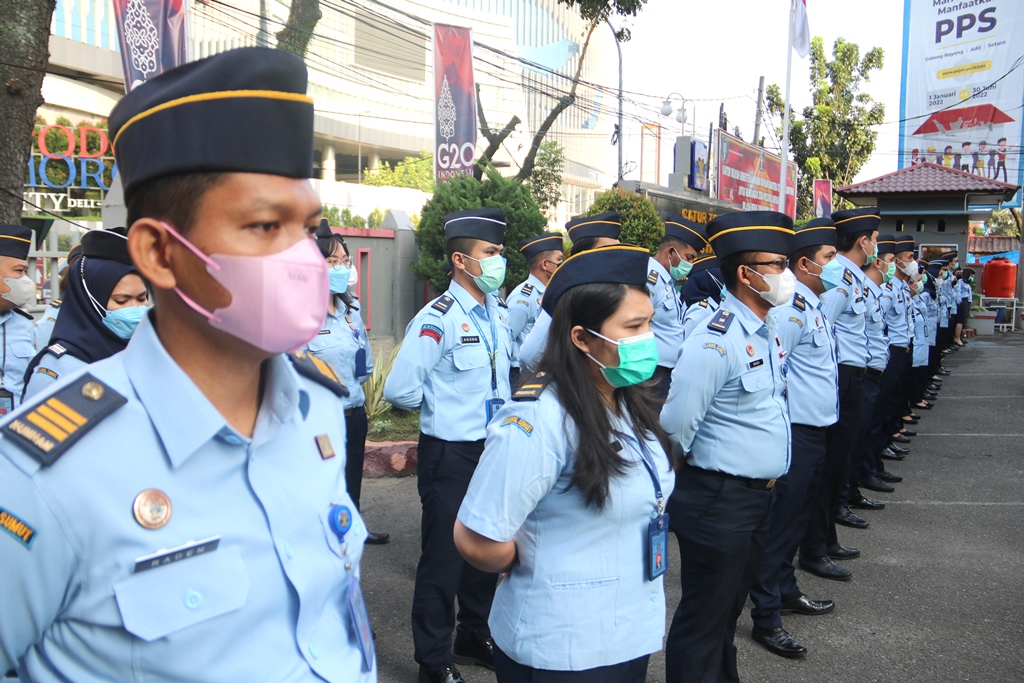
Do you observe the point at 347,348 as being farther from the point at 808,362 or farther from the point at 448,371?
the point at 808,362

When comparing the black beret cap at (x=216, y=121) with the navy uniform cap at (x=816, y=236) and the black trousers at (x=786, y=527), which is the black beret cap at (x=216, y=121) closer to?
the black trousers at (x=786, y=527)

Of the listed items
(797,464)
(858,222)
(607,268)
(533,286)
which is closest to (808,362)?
(797,464)

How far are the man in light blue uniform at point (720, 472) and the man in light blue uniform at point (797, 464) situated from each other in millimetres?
775

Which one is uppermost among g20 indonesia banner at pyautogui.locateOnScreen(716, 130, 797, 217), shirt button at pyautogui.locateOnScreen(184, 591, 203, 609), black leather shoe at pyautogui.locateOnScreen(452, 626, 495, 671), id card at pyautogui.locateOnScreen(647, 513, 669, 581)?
g20 indonesia banner at pyautogui.locateOnScreen(716, 130, 797, 217)

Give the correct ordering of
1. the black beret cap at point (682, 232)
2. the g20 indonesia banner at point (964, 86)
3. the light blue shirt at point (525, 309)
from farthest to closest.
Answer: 1. the g20 indonesia banner at point (964, 86)
2. the black beret cap at point (682, 232)
3. the light blue shirt at point (525, 309)

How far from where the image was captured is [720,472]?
3.57m

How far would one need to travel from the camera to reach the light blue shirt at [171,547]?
3.73 ft

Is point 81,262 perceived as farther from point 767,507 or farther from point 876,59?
point 876,59

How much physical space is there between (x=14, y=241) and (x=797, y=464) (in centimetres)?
480

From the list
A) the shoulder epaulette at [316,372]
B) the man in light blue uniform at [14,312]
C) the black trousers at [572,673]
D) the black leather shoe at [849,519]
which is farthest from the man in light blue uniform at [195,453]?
the black leather shoe at [849,519]

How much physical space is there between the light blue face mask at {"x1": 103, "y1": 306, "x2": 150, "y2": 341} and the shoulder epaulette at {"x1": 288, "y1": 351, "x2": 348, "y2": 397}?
2.08 meters

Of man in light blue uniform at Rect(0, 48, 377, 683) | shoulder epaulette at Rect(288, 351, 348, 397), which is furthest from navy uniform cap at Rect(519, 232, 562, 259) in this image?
man in light blue uniform at Rect(0, 48, 377, 683)

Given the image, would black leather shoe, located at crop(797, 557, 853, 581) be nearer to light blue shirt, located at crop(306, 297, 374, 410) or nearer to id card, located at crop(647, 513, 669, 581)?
light blue shirt, located at crop(306, 297, 374, 410)

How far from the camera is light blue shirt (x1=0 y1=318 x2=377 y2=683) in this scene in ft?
3.73
